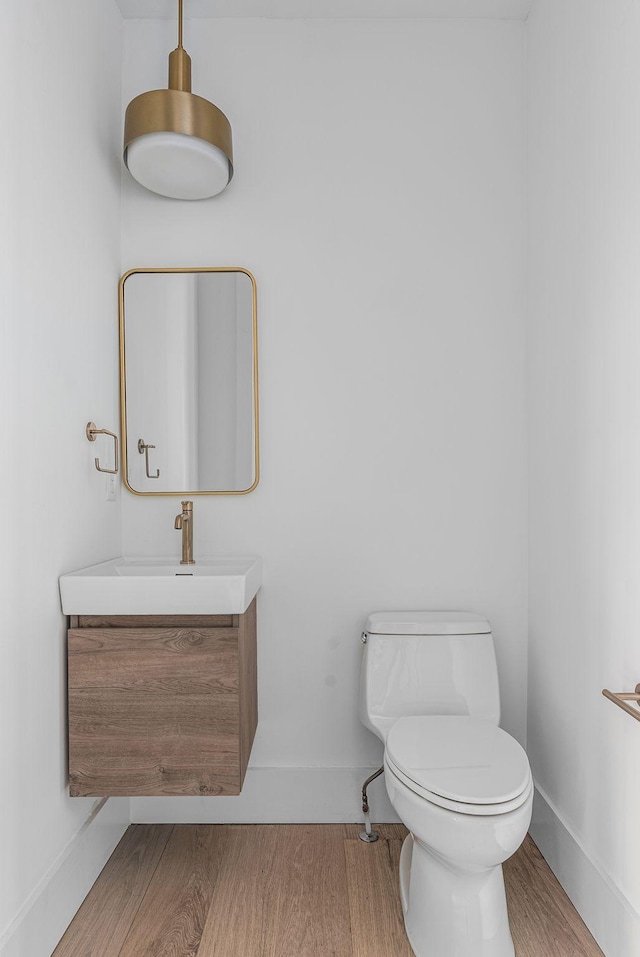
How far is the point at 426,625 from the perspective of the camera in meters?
2.12

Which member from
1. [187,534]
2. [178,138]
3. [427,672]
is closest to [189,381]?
[187,534]

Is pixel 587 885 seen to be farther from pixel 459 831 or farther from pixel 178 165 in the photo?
pixel 178 165

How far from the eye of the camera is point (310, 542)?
2291mm

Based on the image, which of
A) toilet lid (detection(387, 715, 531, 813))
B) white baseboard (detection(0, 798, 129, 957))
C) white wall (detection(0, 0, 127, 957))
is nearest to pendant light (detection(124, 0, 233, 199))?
white wall (detection(0, 0, 127, 957))

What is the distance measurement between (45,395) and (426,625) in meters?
1.26

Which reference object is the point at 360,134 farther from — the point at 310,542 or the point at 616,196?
the point at 310,542

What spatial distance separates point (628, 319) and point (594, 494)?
444 millimetres

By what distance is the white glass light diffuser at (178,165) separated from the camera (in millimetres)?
1984

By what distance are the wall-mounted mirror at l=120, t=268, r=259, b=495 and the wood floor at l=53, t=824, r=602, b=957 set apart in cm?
109

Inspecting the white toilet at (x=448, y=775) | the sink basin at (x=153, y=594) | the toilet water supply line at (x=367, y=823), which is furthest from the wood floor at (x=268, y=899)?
the sink basin at (x=153, y=594)

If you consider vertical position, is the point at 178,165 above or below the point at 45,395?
above

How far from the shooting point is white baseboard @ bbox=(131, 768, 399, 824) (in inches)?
88.6

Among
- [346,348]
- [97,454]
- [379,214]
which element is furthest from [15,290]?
[379,214]

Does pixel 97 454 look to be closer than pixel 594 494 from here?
No
